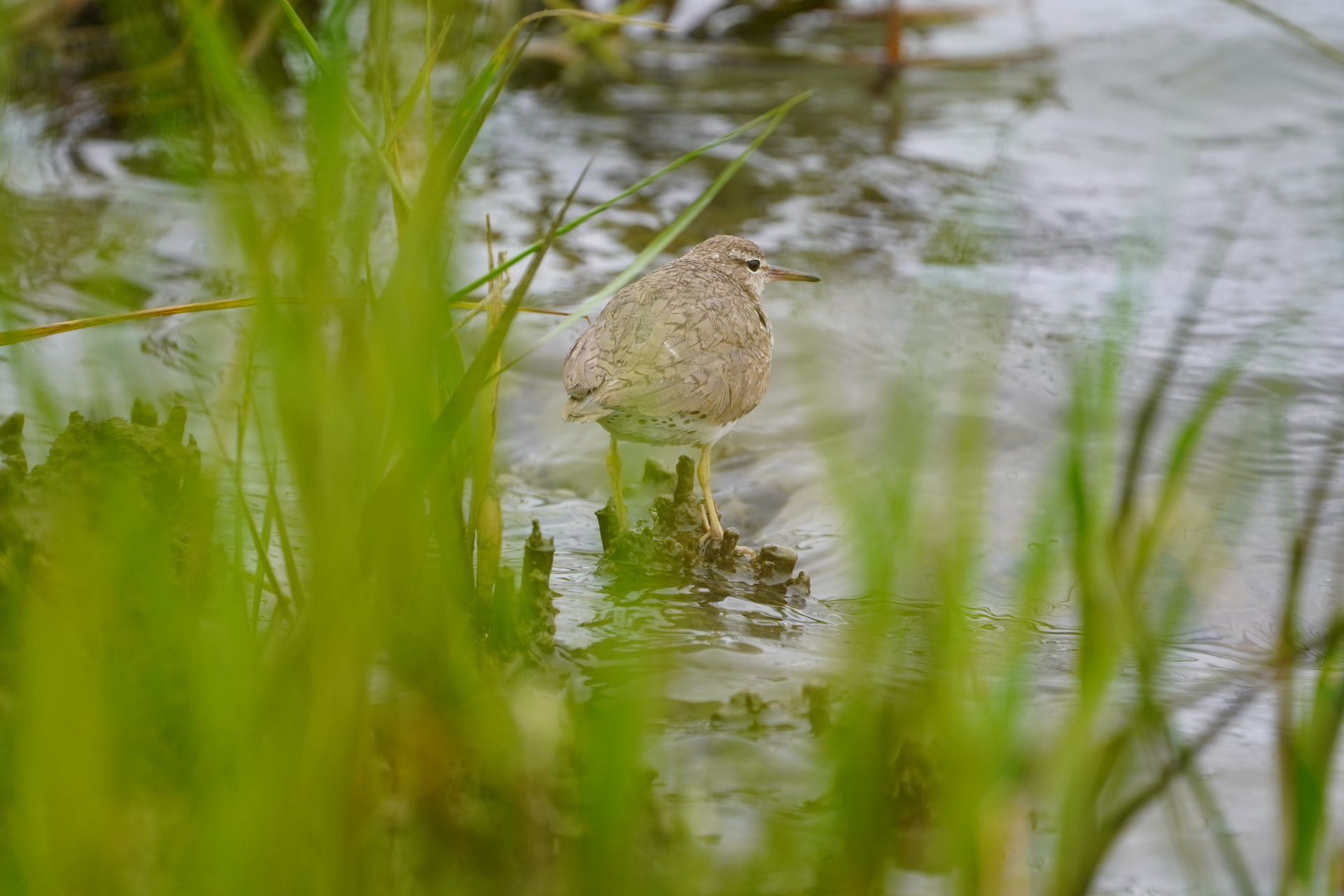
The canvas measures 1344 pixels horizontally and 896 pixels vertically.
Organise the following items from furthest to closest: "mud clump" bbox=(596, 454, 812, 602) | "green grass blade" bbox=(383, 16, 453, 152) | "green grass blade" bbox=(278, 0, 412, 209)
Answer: "mud clump" bbox=(596, 454, 812, 602) → "green grass blade" bbox=(383, 16, 453, 152) → "green grass blade" bbox=(278, 0, 412, 209)

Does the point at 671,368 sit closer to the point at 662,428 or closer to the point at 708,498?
the point at 662,428

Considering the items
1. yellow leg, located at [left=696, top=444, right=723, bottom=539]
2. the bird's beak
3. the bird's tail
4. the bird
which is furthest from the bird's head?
the bird's tail

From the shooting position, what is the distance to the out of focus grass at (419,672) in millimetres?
2078

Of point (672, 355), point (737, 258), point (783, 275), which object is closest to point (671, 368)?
point (672, 355)

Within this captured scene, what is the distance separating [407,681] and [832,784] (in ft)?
2.86

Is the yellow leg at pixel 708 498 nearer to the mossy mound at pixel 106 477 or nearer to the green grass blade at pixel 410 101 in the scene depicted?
the mossy mound at pixel 106 477

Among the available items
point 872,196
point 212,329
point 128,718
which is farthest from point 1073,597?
point 872,196

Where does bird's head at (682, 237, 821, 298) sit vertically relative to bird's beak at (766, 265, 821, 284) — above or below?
above

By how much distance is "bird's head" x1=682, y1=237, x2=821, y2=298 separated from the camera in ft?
19.2

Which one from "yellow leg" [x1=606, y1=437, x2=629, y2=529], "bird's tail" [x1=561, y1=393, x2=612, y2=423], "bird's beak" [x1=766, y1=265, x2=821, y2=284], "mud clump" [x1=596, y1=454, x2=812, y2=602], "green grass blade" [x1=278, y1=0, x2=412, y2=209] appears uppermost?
"green grass blade" [x1=278, y1=0, x2=412, y2=209]

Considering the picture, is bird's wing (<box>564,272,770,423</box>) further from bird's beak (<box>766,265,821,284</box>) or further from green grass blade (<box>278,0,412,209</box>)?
green grass blade (<box>278,0,412,209</box>)

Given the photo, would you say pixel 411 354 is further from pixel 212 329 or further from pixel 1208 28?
pixel 1208 28

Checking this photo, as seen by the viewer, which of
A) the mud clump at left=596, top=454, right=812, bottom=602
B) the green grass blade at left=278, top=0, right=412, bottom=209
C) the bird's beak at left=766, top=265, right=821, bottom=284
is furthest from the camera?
the bird's beak at left=766, top=265, right=821, bottom=284

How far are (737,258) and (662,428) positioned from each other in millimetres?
1524
